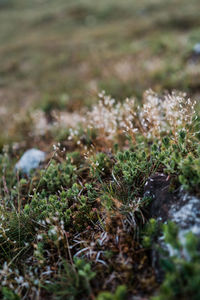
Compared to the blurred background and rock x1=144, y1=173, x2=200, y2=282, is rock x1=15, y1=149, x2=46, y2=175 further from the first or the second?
rock x1=144, y1=173, x2=200, y2=282

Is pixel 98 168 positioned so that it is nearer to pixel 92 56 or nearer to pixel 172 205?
pixel 172 205

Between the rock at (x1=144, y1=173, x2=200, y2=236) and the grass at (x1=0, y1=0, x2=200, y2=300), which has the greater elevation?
the rock at (x1=144, y1=173, x2=200, y2=236)

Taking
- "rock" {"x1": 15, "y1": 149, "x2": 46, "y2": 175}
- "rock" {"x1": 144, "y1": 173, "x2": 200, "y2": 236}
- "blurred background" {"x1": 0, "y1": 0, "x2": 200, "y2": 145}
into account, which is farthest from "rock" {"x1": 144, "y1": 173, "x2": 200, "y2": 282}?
"blurred background" {"x1": 0, "y1": 0, "x2": 200, "y2": 145}

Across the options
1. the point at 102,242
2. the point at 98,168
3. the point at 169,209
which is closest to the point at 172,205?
the point at 169,209

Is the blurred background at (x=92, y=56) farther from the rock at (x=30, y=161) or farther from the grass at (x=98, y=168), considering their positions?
the rock at (x=30, y=161)

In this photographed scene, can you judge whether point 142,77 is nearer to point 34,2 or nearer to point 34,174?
point 34,174

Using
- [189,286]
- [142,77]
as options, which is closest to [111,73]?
[142,77]

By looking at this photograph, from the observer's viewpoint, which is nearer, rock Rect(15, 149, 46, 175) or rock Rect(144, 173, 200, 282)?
rock Rect(144, 173, 200, 282)
